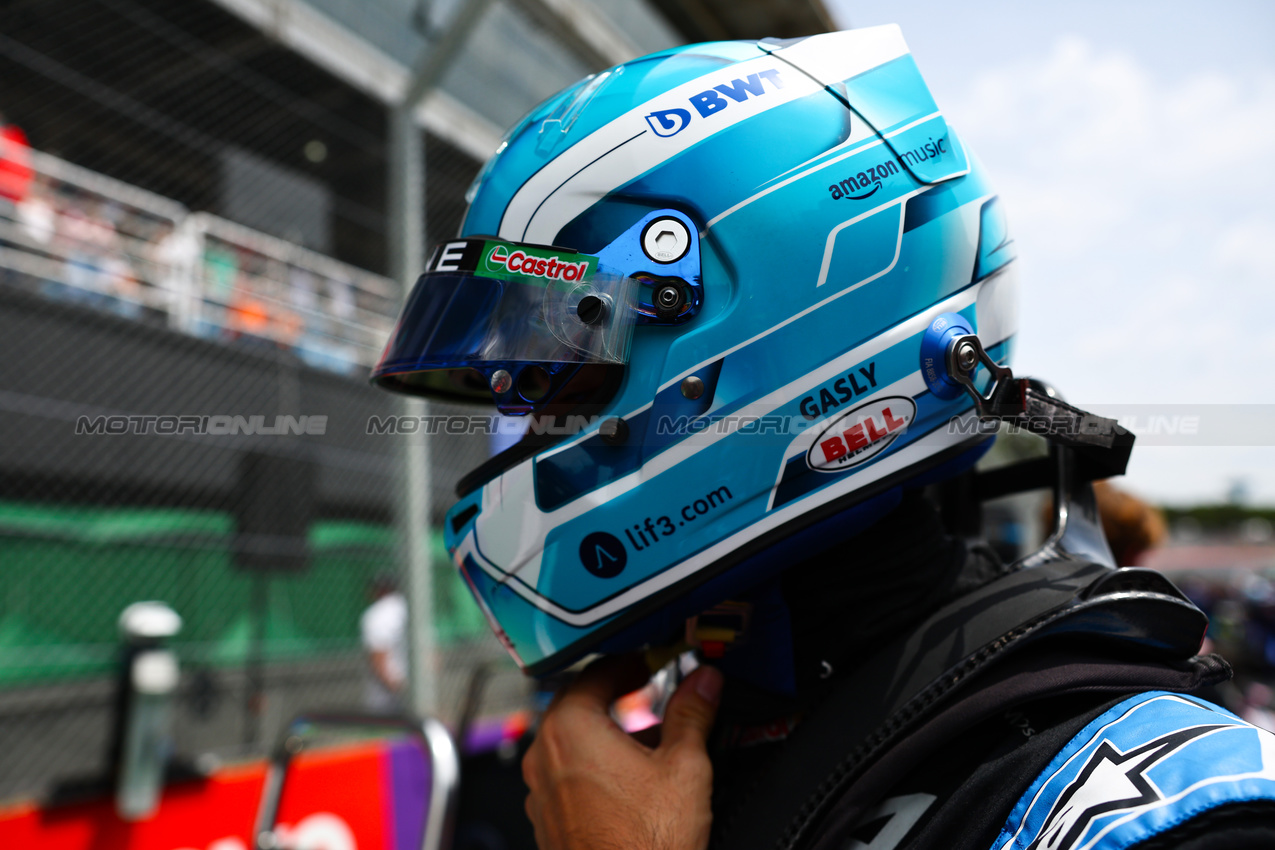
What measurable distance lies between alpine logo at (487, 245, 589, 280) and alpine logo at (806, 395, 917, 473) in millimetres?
346

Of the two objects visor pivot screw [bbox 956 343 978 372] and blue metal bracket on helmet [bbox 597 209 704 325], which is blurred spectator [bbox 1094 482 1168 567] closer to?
visor pivot screw [bbox 956 343 978 372]

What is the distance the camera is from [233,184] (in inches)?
223

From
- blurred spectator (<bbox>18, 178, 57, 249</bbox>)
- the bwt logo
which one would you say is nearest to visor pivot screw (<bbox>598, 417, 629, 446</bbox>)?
the bwt logo

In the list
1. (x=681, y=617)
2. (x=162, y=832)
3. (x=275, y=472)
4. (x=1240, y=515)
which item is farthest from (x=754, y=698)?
(x=1240, y=515)

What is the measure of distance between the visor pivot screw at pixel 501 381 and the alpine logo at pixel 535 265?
124 millimetres

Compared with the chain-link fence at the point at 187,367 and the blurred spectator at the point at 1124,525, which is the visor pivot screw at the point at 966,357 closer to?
the blurred spectator at the point at 1124,525

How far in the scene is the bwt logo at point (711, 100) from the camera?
3.13 feet

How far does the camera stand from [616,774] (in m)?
0.84

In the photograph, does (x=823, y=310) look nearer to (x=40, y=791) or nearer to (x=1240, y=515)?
(x=40, y=791)

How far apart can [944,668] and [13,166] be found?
596cm

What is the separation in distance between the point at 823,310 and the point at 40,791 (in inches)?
184

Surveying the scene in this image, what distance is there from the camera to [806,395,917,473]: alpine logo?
897 mm

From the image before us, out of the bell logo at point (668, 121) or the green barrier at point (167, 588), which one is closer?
the bell logo at point (668, 121)

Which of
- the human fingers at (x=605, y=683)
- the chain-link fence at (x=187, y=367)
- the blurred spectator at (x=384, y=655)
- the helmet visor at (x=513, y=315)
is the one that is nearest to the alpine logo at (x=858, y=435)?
the helmet visor at (x=513, y=315)
